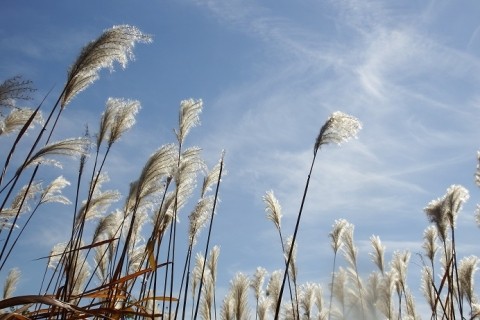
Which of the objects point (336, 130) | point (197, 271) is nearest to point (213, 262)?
point (197, 271)

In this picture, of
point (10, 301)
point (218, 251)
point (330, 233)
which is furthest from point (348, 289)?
point (10, 301)

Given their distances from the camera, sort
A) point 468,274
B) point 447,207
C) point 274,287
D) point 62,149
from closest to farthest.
Answer: point 62,149 → point 447,207 → point 468,274 → point 274,287

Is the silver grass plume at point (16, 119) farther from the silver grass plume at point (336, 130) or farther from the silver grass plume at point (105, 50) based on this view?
the silver grass plume at point (336, 130)

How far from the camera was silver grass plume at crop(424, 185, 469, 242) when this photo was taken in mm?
4770

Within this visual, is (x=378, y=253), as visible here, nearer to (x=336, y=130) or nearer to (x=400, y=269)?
(x=400, y=269)

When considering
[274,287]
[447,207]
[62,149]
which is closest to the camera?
[62,149]

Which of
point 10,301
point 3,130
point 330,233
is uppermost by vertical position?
point 330,233

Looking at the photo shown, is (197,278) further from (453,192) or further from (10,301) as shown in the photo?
(10,301)

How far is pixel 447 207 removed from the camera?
4.79 meters

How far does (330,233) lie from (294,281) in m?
1.06

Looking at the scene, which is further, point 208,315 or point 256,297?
point 256,297

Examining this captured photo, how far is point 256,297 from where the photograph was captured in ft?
27.2

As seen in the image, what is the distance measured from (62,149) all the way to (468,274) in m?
4.64

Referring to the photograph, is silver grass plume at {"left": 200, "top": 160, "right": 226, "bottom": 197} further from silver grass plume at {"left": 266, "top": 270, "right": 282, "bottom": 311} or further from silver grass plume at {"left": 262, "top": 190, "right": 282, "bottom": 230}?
silver grass plume at {"left": 266, "top": 270, "right": 282, "bottom": 311}
